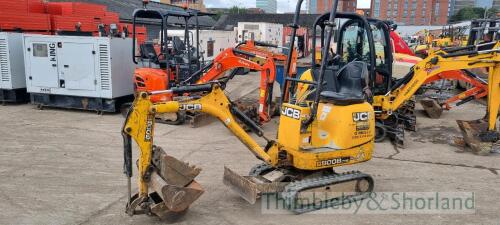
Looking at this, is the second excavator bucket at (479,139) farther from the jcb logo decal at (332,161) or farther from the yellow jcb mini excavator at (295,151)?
the jcb logo decal at (332,161)

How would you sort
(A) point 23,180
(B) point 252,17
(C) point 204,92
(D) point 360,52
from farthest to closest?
(B) point 252,17
(D) point 360,52
(A) point 23,180
(C) point 204,92

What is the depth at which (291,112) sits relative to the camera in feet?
16.7

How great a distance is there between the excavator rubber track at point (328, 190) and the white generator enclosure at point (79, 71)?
22.8 ft

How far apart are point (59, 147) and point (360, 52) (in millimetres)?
6042

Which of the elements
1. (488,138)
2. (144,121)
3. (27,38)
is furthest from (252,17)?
(144,121)

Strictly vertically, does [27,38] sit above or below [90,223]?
above

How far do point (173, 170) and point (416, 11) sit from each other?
8290 centimetres

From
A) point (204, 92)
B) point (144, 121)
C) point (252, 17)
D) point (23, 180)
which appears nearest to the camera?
point (144, 121)

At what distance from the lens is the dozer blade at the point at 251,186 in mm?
4938

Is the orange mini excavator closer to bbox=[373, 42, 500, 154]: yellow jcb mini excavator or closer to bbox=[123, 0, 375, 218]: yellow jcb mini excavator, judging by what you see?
bbox=[373, 42, 500, 154]: yellow jcb mini excavator

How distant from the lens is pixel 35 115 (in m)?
10.5

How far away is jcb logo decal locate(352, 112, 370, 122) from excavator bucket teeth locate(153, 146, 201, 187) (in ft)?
6.47

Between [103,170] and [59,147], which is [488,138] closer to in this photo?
[103,170]

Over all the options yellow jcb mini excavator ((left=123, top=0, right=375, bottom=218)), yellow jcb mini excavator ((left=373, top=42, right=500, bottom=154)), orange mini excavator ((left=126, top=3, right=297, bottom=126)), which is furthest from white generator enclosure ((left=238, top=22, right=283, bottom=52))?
yellow jcb mini excavator ((left=123, top=0, right=375, bottom=218))
